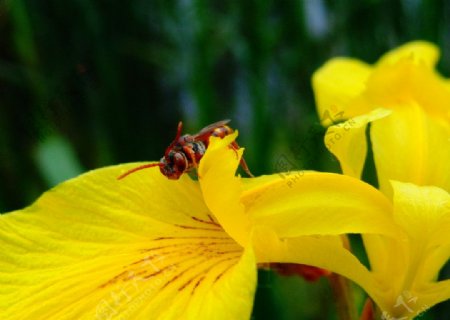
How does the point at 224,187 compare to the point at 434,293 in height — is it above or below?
above

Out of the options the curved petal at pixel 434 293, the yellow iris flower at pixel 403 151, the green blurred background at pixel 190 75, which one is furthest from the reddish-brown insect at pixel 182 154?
the green blurred background at pixel 190 75

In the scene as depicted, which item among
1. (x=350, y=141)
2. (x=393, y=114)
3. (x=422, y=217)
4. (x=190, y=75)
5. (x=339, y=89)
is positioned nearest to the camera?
(x=422, y=217)

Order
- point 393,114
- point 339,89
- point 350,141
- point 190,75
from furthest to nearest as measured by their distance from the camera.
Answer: point 190,75 < point 339,89 < point 393,114 < point 350,141

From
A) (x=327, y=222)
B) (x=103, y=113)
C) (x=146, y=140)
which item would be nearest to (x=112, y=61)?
(x=103, y=113)

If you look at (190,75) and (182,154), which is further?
(190,75)

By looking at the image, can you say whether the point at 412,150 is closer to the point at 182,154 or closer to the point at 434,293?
the point at 434,293

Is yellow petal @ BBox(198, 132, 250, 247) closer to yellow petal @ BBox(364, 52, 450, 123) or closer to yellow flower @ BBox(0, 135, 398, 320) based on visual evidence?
yellow flower @ BBox(0, 135, 398, 320)

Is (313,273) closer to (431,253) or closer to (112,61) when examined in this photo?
(431,253)

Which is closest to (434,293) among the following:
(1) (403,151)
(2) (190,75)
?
(1) (403,151)
